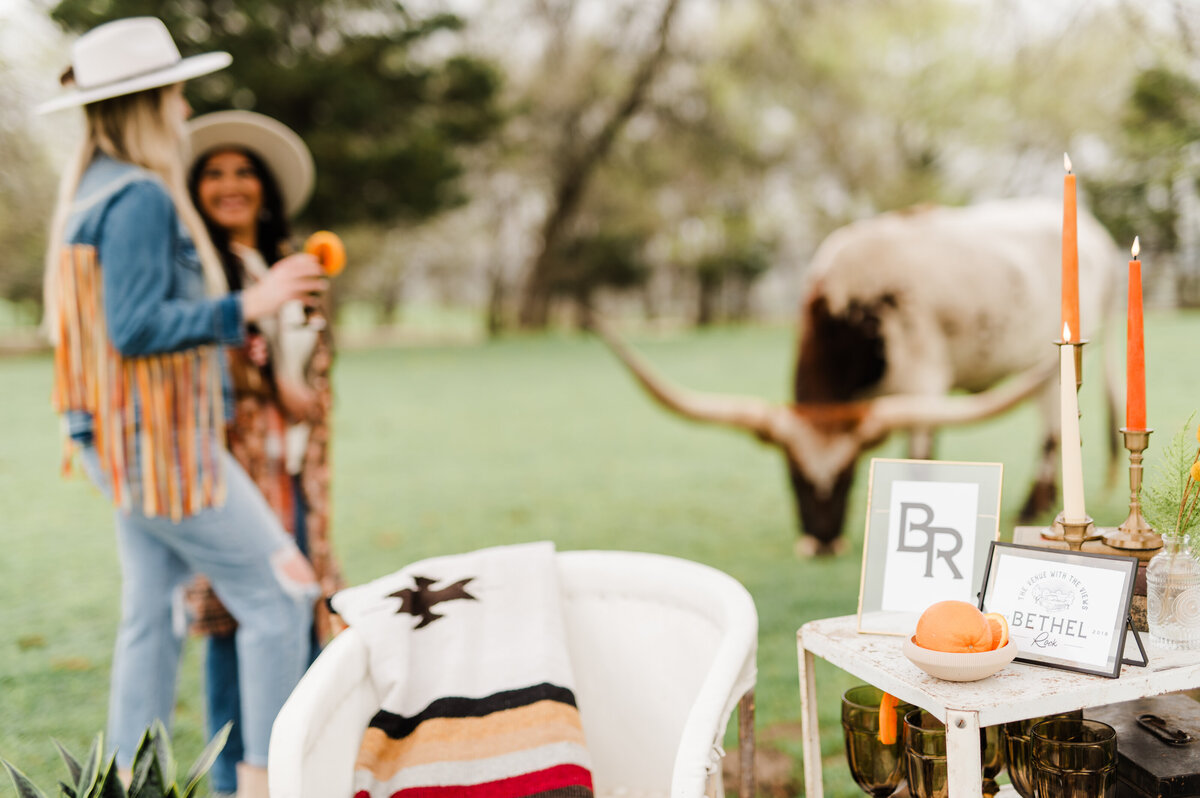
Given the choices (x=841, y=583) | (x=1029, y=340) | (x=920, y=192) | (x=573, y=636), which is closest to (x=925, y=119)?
(x=920, y=192)

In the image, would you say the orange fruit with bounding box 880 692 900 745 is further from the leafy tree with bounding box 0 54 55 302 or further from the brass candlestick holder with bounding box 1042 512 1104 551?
the leafy tree with bounding box 0 54 55 302

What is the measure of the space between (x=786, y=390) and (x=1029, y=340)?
4397 mm

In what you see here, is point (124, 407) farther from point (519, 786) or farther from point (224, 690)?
Result: point (519, 786)

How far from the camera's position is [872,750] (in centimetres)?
116

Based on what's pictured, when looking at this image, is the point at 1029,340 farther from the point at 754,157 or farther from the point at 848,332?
the point at 754,157

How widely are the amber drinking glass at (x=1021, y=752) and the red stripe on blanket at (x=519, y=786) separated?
1.72 feet

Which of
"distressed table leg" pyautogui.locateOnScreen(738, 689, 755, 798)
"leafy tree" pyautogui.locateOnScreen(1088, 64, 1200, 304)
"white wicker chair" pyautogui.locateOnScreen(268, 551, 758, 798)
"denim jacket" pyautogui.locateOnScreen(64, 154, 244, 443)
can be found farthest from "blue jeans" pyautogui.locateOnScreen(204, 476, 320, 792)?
"leafy tree" pyautogui.locateOnScreen(1088, 64, 1200, 304)

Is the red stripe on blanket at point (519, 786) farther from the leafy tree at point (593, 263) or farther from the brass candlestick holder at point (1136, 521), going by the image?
the leafy tree at point (593, 263)

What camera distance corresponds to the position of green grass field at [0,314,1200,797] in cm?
256

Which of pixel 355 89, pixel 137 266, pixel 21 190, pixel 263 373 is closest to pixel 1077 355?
pixel 137 266

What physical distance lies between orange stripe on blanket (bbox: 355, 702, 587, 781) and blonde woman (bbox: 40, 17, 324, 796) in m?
0.57

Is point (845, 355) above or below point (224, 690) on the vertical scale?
above

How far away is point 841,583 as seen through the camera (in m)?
3.32

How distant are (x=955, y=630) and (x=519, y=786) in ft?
1.92
